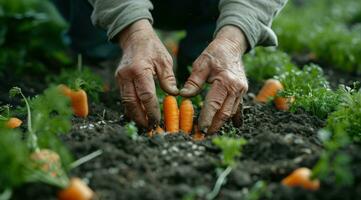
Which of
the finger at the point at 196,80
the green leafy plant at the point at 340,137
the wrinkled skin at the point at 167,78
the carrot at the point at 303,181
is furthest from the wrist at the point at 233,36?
the carrot at the point at 303,181

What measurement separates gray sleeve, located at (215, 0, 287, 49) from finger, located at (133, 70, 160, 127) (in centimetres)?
64

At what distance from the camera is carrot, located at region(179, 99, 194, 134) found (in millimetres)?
3244

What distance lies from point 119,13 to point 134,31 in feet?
0.58

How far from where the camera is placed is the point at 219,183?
2348 millimetres

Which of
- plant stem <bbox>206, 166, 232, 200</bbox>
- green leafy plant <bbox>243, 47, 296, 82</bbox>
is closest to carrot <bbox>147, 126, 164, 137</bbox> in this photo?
plant stem <bbox>206, 166, 232, 200</bbox>

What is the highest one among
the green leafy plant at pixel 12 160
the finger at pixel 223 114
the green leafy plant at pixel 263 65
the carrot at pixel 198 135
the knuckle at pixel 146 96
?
the green leafy plant at pixel 12 160

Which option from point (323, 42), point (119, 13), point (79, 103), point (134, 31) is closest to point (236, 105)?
point (134, 31)

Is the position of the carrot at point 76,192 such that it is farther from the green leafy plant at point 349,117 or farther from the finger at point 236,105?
the green leafy plant at point 349,117

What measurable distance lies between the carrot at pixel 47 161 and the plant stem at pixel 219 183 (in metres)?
0.66

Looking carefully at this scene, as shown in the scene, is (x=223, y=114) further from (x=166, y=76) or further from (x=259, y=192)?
(x=259, y=192)

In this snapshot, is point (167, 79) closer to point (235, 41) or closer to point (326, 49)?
point (235, 41)

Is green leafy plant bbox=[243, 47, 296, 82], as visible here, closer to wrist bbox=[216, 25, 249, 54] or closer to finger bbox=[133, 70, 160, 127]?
wrist bbox=[216, 25, 249, 54]

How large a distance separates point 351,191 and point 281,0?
1695mm

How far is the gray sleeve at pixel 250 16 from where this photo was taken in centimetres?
325
